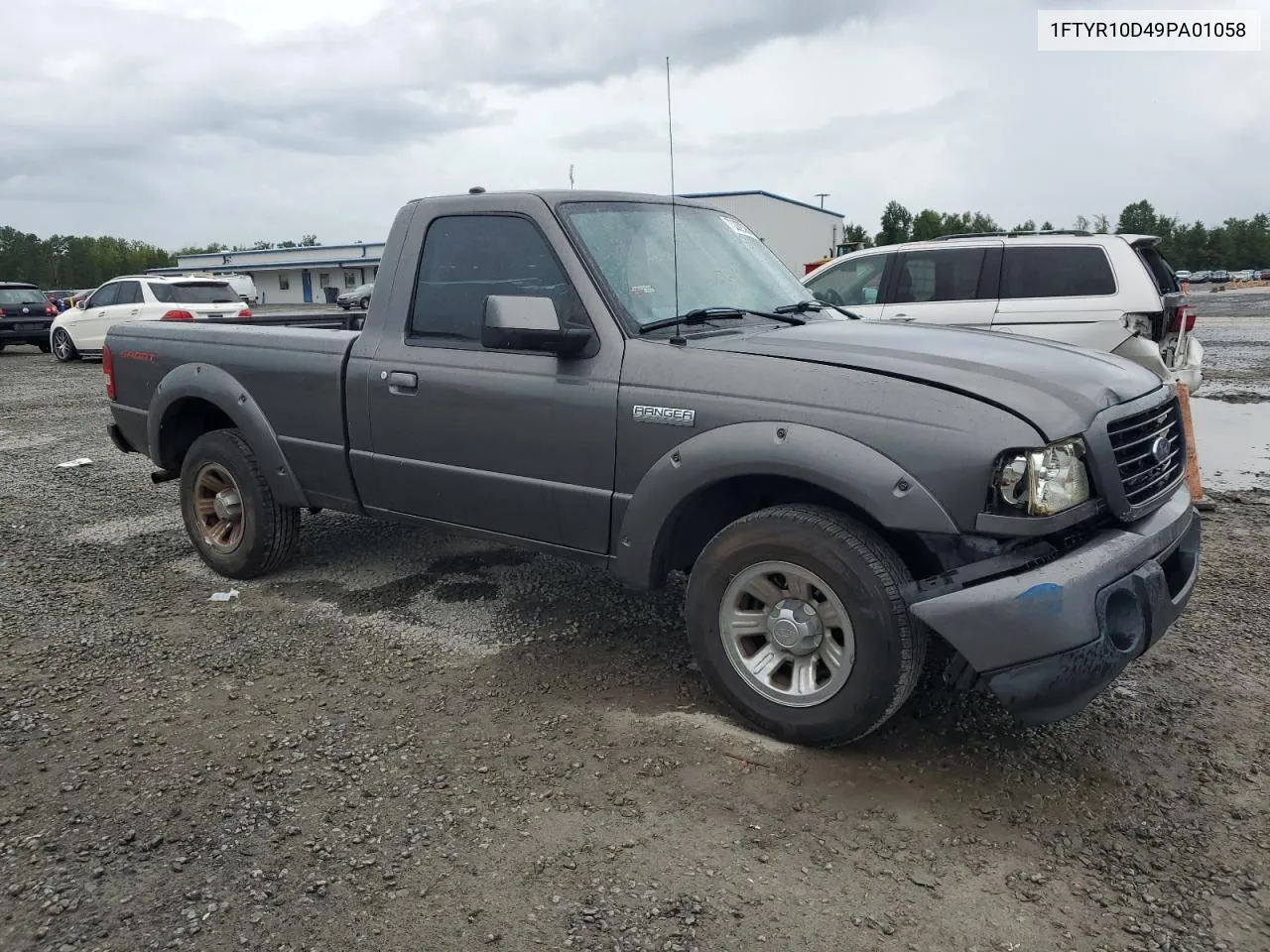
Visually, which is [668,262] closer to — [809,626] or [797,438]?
[797,438]

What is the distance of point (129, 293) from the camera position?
712 inches

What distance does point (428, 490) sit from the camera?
4348 mm

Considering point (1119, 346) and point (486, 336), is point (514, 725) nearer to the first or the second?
point (486, 336)

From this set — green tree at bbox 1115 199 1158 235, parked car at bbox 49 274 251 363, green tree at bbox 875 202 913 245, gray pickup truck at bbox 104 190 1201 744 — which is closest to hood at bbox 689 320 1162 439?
gray pickup truck at bbox 104 190 1201 744

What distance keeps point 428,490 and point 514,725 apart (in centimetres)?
122

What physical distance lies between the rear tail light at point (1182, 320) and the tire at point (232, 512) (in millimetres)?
7125

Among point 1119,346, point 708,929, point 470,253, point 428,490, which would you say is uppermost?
point 470,253

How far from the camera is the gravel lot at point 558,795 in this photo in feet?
8.45

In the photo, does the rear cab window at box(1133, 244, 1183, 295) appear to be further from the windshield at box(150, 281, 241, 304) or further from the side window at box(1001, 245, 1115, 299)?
the windshield at box(150, 281, 241, 304)

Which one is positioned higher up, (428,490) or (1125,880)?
(428,490)

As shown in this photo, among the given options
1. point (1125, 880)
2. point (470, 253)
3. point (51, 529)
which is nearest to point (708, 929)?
point (1125, 880)

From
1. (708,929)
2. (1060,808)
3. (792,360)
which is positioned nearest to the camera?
(708,929)

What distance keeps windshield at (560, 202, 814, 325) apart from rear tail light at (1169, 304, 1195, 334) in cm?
511

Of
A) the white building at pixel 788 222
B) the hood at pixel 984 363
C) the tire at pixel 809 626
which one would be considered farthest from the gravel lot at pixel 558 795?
the white building at pixel 788 222
